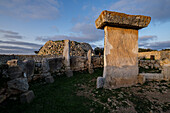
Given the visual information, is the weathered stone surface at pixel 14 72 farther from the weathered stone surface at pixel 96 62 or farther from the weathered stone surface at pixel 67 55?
the weathered stone surface at pixel 96 62

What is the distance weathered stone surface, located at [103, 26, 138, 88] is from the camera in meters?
3.44

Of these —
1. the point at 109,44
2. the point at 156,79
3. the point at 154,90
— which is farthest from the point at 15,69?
the point at 156,79

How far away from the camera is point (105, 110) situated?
6.89 ft

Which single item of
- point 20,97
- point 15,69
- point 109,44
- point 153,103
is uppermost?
point 109,44

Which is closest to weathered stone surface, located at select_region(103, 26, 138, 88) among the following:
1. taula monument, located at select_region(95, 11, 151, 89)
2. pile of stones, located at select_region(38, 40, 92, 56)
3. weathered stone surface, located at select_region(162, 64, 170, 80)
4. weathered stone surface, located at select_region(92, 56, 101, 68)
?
taula monument, located at select_region(95, 11, 151, 89)

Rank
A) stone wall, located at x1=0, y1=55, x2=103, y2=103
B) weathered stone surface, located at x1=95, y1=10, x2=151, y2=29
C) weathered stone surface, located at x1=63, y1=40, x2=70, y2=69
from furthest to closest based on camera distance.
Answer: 1. weathered stone surface, located at x1=63, y1=40, x2=70, y2=69
2. weathered stone surface, located at x1=95, y1=10, x2=151, y2=29
3. stone wall, located at x1=0, y1=55, x2=103, y2=103

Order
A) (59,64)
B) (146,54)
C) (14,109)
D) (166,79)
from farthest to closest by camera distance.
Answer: (146,54)
(59,64)
(166,79)
(14,109)

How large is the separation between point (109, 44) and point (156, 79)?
304 cm

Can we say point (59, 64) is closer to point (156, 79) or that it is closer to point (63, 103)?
point (63, 103)

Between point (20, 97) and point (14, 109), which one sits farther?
point (20, 97)

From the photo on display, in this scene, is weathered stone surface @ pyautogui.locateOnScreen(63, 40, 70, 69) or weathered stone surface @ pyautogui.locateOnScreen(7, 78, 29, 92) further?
weathered stone surface @ pyautogui.locateOnScreen(63, 40, 70, 69)

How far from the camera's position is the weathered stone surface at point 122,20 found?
123 inches

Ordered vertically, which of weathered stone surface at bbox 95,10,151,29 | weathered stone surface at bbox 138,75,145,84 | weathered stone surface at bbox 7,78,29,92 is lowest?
weathered stone surface at bbox 138,75,145,84

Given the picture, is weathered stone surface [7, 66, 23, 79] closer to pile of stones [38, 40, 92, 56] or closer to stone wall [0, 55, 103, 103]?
stone wall [0, 55, 103, 103]
